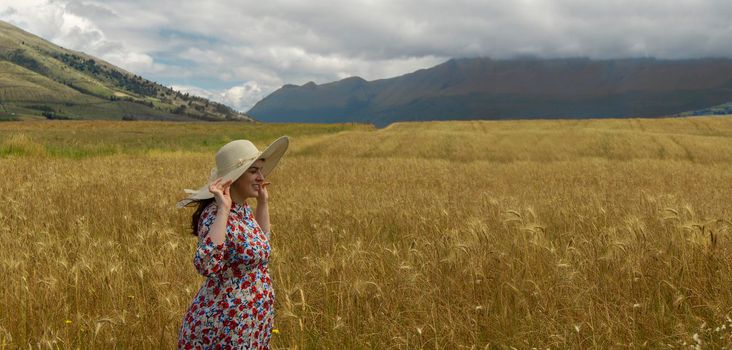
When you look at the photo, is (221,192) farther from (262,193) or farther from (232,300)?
(232,300)

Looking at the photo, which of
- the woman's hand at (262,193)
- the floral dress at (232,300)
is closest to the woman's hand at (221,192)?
the floral dress at (232,300)

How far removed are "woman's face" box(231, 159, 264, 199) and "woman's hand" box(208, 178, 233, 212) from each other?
0.20 metres

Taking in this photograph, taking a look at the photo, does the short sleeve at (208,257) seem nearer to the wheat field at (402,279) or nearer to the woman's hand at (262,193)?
the woman's hand at (262,193)

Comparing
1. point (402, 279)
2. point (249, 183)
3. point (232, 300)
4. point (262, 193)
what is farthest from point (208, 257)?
point (402, 279)

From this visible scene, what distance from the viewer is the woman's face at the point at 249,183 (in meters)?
2.98

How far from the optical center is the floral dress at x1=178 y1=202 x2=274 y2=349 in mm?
2766

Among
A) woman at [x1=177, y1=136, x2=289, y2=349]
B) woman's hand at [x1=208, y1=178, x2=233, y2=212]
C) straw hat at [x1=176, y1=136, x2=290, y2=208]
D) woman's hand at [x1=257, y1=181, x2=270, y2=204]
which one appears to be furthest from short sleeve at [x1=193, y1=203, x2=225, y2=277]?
woman's hand at [x1=257, y1=181, x2=270, y2=204]

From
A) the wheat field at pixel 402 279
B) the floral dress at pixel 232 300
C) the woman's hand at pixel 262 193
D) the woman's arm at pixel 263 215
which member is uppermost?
the woman's hand at pixel 262 193

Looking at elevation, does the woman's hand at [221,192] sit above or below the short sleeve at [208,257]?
above

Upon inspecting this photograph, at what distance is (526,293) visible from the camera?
14.0 ft

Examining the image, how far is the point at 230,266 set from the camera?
2820 mm

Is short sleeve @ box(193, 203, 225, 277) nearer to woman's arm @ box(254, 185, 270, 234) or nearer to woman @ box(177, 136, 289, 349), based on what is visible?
woman @ box(177, 136, 289, 349)

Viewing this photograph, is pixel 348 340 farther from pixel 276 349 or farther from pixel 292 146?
pixel 292 146

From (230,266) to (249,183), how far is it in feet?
1.69
